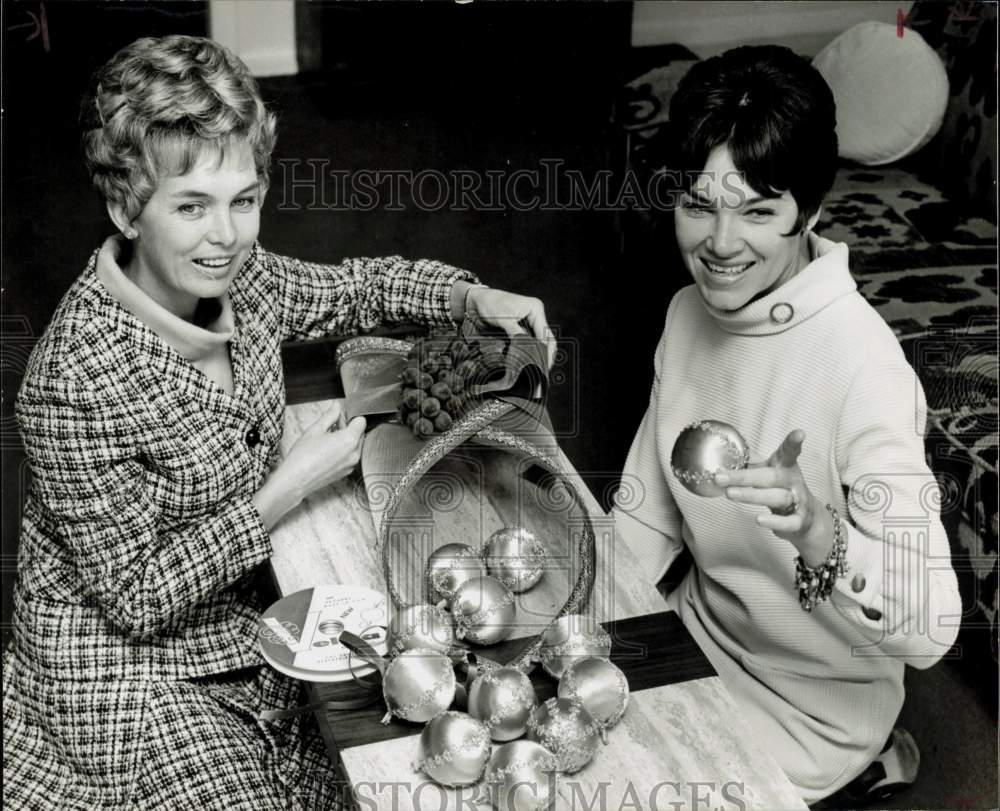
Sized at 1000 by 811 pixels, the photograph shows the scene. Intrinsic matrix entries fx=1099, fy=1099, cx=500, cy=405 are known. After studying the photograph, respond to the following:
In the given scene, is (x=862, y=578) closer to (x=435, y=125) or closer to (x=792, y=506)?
(x=792, y=506)

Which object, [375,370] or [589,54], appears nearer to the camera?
[375,370]

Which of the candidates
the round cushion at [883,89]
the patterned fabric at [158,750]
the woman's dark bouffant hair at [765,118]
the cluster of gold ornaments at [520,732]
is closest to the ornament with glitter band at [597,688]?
the cluster of gold ornaments at [520,732]

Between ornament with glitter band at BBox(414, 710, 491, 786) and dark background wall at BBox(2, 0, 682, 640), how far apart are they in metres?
0.64

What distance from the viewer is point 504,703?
3.19 feet

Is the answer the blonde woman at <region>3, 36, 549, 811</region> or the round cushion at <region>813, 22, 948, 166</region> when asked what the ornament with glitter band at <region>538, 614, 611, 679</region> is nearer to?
the blonde woman at <region>3, 36, 549, 811</region>

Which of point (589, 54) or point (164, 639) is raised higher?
point (589, 54)

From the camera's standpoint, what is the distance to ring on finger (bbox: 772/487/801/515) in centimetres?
93

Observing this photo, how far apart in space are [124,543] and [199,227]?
14.2 inches

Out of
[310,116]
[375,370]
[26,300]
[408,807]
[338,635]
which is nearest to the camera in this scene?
[408,807]

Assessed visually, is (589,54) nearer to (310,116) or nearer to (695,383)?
(310,116)

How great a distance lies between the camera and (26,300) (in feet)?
6.03

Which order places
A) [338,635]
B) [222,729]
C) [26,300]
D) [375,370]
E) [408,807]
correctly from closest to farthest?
[408,807] < [338,635] < [222,729] < [375,370] < [26,300]

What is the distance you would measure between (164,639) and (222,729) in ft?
0.43

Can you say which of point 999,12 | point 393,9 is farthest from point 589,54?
point 999,12
